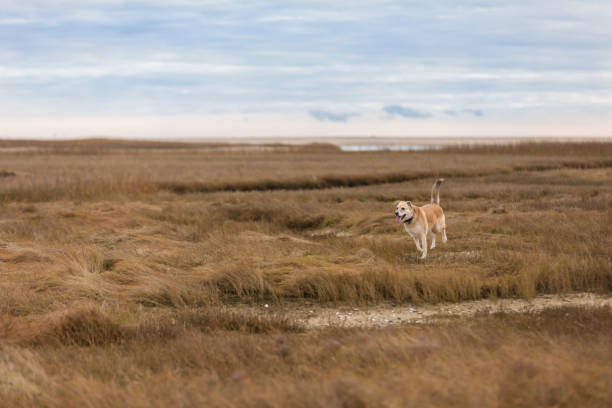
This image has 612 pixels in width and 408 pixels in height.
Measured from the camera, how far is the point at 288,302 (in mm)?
9383

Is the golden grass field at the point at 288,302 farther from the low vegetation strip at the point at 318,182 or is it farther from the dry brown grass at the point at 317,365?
the low vegetation strip at the point at 318,182

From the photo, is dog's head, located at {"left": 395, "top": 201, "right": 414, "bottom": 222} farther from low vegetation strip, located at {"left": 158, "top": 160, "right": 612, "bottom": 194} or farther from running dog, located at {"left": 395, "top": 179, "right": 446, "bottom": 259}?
low vegetation strip, located at {"left": 158, "top": 160, "right": 612, "bottom": 194}

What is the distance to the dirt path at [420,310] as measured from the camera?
827cm

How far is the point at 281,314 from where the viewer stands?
8727 millimetres

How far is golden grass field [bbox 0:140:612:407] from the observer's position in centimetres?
469

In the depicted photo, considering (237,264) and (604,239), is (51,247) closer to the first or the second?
(237,264)

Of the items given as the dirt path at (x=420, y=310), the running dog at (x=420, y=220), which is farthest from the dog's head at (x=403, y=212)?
the dirt path at (x=420, y=310)

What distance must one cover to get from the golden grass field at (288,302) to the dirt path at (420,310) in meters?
0.23

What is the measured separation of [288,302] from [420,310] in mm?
1971

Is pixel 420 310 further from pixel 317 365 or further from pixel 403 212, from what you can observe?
pixel 317 365

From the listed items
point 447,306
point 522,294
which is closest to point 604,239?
point 522,294

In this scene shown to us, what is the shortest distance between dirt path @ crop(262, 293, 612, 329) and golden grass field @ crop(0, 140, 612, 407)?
9.1 inches

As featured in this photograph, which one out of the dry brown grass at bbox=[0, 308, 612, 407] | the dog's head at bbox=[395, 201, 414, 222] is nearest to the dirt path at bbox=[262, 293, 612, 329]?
the dry brown grass at bbox=[0, 308, 612, 407]

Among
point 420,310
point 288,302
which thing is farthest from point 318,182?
point 420,310
